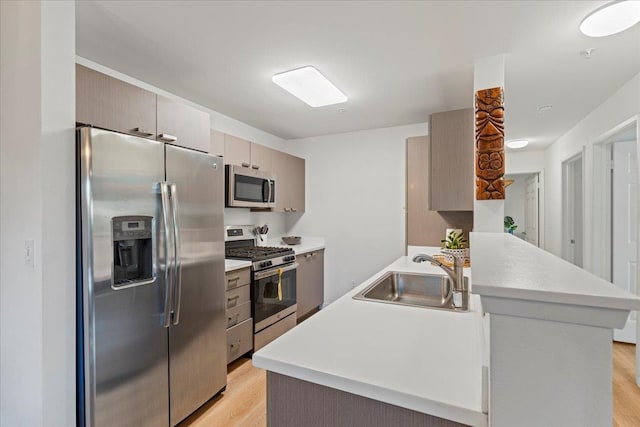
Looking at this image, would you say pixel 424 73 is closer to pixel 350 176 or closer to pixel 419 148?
pixel 419 148

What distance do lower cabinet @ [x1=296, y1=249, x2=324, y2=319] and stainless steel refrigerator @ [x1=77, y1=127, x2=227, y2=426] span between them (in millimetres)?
1464

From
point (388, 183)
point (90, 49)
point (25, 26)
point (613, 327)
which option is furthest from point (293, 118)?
point (613, 327)

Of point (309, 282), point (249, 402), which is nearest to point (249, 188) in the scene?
point (309, 282)

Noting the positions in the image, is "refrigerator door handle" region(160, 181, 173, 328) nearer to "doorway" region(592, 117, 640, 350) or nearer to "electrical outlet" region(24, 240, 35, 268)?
"electrical outlet" region(24, 240, 35, 268)

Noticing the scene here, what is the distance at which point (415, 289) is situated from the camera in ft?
7.03

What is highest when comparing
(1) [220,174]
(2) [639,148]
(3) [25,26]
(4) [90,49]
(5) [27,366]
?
(4) [90,49]

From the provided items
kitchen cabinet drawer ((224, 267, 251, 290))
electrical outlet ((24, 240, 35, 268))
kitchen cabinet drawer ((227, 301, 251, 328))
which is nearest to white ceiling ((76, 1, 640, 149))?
electrical outlet ((24, 240, 35, 268))

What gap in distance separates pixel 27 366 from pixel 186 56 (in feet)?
6.33

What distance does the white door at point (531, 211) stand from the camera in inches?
230

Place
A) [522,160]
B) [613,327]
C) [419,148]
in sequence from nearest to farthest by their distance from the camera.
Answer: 1. [613,327]
2. [419,148]
3. [522,160]

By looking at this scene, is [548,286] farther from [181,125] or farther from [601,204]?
[601,204]

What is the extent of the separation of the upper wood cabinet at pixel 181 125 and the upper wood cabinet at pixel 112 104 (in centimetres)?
6

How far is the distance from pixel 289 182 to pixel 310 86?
5.43ft

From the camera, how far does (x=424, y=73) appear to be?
241 centimetres
